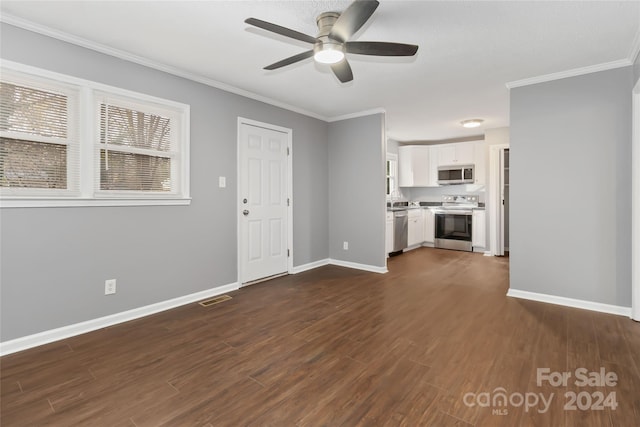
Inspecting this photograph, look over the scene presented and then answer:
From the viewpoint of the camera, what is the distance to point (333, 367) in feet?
7.02

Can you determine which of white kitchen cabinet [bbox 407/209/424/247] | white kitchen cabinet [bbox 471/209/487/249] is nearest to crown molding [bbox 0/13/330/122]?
white kitchen cabinet [bbox 407/209/424/247]

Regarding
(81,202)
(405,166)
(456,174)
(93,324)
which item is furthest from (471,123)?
(93,324)

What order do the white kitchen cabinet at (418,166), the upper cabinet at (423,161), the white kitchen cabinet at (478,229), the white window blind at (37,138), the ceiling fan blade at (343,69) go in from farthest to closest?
the white kitchen cabinet at (418,166), the upper cabinet at (423,161), the white kitchen cabinet at (478,229), the ceiling fan blade at (343,69), the white window blind at (37,138)

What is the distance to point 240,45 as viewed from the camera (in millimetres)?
2752

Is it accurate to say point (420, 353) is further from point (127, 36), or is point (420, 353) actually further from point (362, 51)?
point (127, 36)

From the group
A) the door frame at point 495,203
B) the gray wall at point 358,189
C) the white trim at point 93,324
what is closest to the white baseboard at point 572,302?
the gray wall at point 358,189

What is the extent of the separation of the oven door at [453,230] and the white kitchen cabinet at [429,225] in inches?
5.3

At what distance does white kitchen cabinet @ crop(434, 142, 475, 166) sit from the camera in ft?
21.6

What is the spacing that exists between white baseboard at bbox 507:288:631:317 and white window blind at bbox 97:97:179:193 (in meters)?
4.24

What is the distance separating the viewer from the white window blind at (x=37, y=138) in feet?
7.63

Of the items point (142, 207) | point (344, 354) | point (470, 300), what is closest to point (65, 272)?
point (142, 207)

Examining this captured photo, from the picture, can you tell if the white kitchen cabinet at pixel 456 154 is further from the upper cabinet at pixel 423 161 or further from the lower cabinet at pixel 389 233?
the lower cabinet at pixel 389 233

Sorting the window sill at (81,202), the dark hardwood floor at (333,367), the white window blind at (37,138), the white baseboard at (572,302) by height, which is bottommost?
the dark hardwood floor at (333,367)

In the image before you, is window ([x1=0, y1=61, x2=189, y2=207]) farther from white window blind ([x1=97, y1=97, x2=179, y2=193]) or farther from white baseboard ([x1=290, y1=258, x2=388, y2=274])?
white baseboard ([x1=290, y1=258, x2=388, y2=274])
